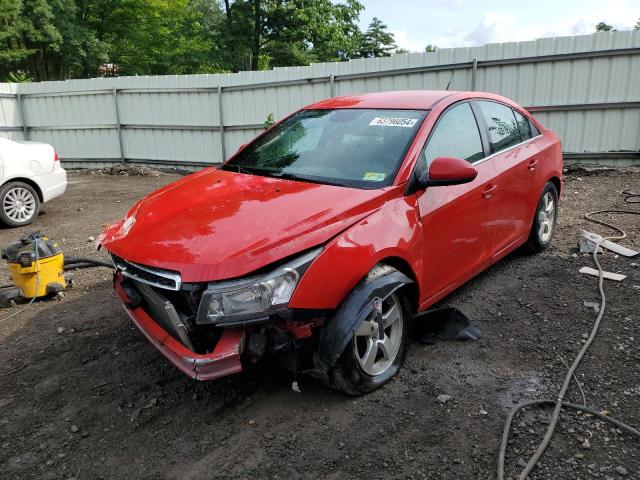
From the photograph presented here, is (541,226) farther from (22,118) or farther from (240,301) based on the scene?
(22,118)

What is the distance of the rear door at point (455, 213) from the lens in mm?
3318

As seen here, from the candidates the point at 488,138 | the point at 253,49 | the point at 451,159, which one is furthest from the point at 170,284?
the point at 253,49

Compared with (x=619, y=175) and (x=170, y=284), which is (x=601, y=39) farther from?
(x=170, y=284)

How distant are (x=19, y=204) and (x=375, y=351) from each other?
257 inches

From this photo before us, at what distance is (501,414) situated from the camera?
2787mm

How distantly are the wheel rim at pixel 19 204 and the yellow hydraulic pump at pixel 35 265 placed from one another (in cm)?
339

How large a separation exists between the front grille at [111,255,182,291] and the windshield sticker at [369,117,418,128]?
185 cm

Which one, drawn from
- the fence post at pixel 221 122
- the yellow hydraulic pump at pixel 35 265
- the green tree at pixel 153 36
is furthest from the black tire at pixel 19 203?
the green tree at pixel 153 36

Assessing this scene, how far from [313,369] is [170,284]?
2.84 ft

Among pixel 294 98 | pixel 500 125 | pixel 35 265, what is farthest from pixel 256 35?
pixel 35 265

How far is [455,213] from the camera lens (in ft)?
11.5

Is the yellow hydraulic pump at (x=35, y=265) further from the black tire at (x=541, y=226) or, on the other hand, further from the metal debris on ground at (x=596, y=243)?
the metal debris on ground at (x=596, y=243)

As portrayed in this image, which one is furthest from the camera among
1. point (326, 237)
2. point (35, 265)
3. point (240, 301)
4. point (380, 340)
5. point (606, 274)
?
point (606, 274)

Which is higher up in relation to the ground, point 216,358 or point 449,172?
point 449,172
